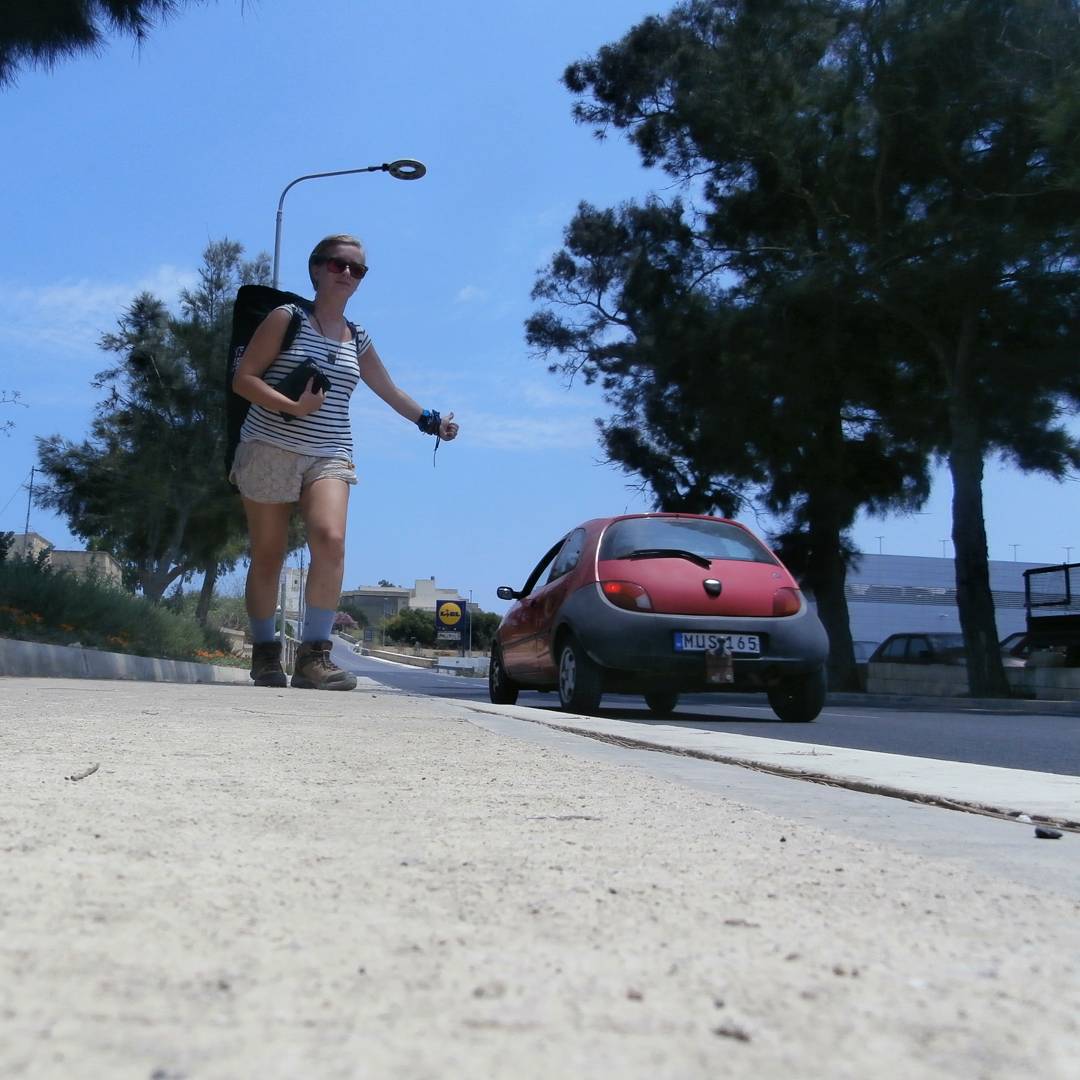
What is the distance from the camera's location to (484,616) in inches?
5389

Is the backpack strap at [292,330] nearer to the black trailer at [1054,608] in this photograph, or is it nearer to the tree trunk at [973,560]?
the tree trunk at [973,560]

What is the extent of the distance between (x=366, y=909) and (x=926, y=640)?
26327mm

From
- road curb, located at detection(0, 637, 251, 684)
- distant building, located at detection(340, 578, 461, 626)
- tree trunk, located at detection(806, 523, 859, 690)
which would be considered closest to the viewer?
road curb, located at detection(0, 637, 251, 684)

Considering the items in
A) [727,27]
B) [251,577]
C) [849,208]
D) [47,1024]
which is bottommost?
[47,1024]

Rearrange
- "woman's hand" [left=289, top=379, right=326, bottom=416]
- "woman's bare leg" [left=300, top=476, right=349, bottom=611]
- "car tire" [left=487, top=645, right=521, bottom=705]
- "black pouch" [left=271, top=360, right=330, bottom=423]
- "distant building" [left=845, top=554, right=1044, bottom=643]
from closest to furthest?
"woman's hand" [left=289, top=379, right=326, bottom=416], "black pouch" [left=271, top=360, right=330, bottom=423], "woman's bare leg" [left=300, top=476, right=349, bottom=611], "car tire" [left=487, top=645, right=521, bottom=705], "distant building" [left=845, top=554, right=1044, bottom=643]

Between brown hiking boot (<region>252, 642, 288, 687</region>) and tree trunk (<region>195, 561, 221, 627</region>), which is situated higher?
tree trunk (<region>195, 561, 221, 627</region>)

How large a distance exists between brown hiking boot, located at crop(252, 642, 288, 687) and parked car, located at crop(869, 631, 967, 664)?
20.1m

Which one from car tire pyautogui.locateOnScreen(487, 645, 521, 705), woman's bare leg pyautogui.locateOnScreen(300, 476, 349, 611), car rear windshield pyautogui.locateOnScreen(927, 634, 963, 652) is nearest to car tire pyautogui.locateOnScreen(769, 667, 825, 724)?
car tire pyautogui.locateOnScreen(487, 645, 521, 705)

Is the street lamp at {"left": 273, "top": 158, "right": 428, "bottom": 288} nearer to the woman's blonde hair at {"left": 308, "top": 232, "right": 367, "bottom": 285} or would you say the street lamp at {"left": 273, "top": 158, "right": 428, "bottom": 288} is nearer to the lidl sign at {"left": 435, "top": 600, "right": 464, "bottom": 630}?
the woman's blonde hair at {"left": 308, "top": 232, "right": 367, "bottom": 285}

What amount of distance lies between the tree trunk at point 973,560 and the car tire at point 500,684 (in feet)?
38.7

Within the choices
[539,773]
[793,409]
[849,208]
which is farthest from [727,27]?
[539,773]

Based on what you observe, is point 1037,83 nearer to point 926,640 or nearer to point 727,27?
point 727,27

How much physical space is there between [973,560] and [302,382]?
1629 centimetres

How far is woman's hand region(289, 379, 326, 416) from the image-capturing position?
6.56 metres
